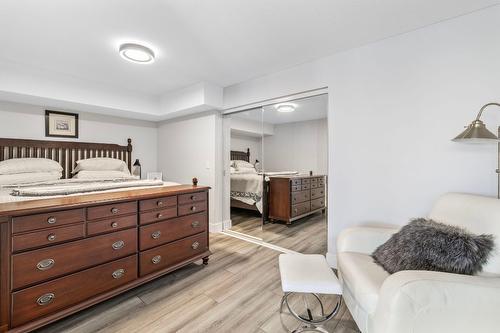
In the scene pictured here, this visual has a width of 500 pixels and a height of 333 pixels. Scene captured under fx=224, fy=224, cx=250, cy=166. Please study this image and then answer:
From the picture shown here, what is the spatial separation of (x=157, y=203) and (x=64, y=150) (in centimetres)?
256

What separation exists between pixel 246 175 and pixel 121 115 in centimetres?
252

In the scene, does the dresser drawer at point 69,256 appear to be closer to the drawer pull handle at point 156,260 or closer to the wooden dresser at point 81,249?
the wooden dresser at point 81,249

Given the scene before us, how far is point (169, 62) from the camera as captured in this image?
9.07 ft

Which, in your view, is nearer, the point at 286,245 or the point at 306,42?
the point at 306,42

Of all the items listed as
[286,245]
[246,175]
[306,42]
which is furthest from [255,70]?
[286,245]

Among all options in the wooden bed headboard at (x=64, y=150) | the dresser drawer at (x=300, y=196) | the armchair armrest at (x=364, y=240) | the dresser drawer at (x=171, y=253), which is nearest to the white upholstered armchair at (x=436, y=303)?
the armchair armrest at (x=364, y=240)

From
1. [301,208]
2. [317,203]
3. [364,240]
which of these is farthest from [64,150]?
[364,240]

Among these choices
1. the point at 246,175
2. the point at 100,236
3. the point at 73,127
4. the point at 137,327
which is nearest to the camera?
the point at 137,327

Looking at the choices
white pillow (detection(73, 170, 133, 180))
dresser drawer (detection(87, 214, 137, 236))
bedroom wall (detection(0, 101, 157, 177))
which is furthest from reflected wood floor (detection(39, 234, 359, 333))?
bedroom wall (detection(0, 101, 157, 177))

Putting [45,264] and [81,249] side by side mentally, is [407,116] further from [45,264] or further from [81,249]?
[45,264]

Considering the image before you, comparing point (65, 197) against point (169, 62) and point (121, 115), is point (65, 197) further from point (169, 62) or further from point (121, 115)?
point (121, 115)

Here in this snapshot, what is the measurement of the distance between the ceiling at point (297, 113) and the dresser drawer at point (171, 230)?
1743mm

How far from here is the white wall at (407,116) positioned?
71.7 inches

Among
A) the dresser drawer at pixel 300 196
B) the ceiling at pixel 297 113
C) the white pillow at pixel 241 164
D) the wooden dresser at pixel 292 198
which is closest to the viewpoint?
the ceiling at pixel 297 113
